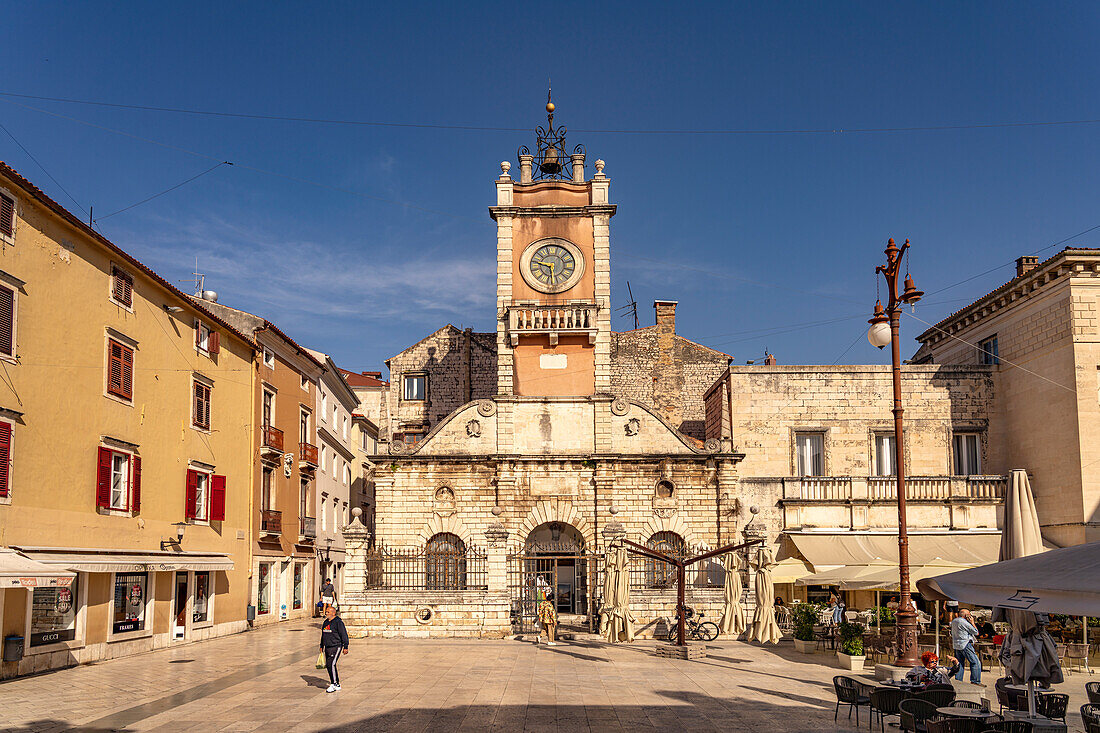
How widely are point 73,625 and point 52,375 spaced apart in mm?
5378

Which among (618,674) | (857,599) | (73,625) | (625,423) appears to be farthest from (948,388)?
(73,625)

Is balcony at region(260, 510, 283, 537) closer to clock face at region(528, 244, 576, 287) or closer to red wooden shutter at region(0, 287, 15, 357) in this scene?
clock face at region(528, 244, 576, 287)

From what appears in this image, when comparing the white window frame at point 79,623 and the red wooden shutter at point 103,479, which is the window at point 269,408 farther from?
the white window frame at point 79,623

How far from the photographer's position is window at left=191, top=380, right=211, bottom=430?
25.9 meters

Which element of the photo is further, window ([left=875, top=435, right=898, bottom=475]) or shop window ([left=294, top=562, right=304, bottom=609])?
shop window ([left=294, top=562, right=304, bottom=609])

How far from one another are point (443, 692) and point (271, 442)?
17338mm

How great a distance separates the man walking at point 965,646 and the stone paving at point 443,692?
1.61 metres

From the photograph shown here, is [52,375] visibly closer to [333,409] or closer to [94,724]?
[94,724]

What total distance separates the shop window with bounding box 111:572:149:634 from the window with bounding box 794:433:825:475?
21591 millimetres

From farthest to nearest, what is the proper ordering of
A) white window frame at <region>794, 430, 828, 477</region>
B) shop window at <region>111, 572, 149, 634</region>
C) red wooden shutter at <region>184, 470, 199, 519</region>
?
1. white window frame at <region>794, 430, 828, 477</region>
2. red wooden shutter at <region>184, 470, 199, 519</region>
3. shop window at <region>111, 572, 149, 634</region>

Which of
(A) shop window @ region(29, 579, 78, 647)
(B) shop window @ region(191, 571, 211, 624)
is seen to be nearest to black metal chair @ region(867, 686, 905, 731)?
(A) shop window @ region(29, 579, 78, 647)

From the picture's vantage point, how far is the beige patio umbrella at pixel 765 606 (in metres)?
22.4

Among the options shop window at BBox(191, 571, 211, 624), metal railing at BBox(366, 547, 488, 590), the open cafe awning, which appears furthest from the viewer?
metal railing at BBox(366, 547, 488, 590)

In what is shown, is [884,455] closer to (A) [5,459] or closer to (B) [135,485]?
(B) [135,485]
